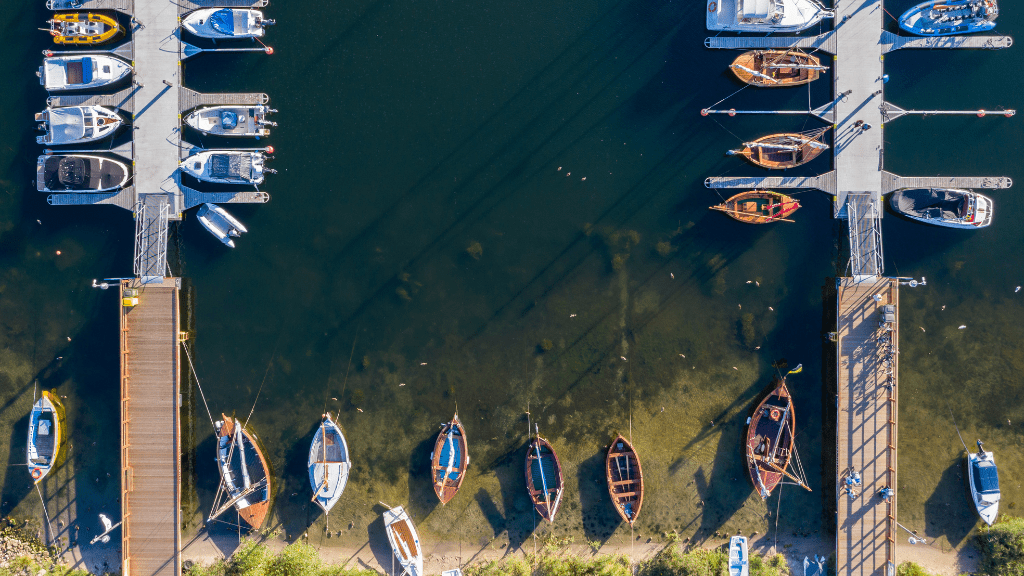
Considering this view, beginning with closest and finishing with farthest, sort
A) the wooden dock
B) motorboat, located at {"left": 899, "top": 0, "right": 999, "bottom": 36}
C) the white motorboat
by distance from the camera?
the white motorboat → motorboat, located at {"left": 899, "top": 0, "right": 999, "bottom": 36} → the wooden dock

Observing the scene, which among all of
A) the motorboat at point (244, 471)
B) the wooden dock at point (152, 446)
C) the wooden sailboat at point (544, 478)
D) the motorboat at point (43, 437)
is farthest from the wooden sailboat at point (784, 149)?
the motorboat at point (43, 437)

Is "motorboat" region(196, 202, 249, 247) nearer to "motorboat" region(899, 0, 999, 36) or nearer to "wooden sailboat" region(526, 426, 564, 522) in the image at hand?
"wooden sailboat" region(526, 426, 564, 522)

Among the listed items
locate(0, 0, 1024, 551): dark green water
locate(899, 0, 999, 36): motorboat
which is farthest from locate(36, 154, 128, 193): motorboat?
locate(899, 0, 999, 36): motorboat

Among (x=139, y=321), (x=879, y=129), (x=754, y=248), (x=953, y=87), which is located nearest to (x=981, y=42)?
(x=953, y=87)

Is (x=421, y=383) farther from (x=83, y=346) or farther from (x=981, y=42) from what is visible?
(x=981, y=42)

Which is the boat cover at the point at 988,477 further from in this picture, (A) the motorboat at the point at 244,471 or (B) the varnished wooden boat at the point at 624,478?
(A) the motorboat at the point at 244,471
